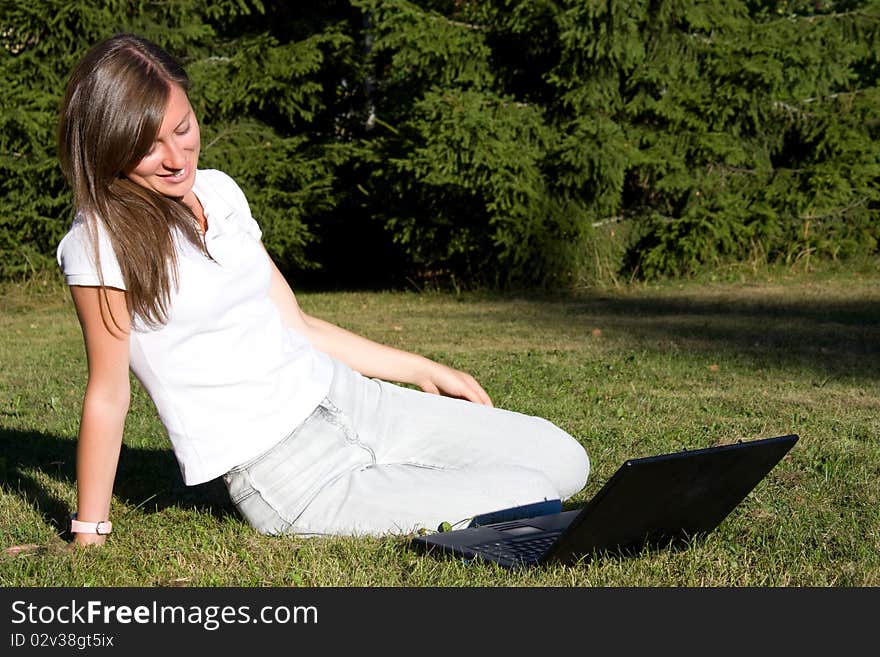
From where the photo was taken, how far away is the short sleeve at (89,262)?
2.90 metres

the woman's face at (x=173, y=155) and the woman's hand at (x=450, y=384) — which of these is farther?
the woman's hand at (x=450, y=384)

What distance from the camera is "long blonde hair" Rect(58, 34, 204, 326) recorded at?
289 centimetres

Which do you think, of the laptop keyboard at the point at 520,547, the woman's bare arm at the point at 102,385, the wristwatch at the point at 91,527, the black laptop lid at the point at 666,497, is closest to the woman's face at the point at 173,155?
the woman's bare arm at the point at 102,385

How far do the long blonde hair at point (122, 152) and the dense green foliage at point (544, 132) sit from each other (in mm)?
8194

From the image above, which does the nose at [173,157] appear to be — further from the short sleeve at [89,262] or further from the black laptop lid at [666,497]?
the black laptop lid at [666,497]

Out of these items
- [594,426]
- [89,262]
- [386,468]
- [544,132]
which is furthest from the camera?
[544,132]

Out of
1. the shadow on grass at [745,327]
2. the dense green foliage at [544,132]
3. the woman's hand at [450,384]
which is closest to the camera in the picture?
the woman's hand at [450,384]

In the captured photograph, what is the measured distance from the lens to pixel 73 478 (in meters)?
4.43

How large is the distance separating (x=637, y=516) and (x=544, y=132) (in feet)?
29.6

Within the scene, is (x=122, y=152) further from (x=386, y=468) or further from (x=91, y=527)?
(x=386, y=468)

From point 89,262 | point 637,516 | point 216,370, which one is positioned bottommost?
point 637,516

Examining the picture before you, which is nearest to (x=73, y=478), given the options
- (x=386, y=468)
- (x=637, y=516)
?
(x=386, y=468)

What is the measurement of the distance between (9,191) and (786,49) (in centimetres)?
830

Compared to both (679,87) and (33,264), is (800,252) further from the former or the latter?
(33,264)
